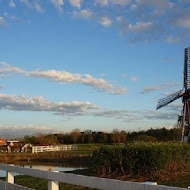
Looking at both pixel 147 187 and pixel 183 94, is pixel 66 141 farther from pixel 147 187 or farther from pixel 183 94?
pixel 147 187

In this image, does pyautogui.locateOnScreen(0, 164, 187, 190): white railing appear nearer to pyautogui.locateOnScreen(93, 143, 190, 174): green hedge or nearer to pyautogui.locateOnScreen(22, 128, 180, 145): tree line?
pyautogui.locateOnScreen(93, 143, 190, 174): green hedge

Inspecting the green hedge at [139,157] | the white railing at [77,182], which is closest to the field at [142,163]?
the green hedge at [139,157]

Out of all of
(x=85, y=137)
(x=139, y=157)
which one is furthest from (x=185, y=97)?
(x=85, y=137)

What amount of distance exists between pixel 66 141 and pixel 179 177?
8941 centimetres

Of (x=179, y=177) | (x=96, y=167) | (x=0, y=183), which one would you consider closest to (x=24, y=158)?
(x=96, y=167)

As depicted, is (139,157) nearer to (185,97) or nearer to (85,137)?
(185,97)

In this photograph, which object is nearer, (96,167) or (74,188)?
(74,188)

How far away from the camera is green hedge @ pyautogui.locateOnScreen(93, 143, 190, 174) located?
1681 centimetres

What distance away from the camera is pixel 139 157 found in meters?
17.3

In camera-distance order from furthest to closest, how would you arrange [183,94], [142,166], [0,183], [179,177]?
[183,94] → [142,166] → [179,177] → [0,183]

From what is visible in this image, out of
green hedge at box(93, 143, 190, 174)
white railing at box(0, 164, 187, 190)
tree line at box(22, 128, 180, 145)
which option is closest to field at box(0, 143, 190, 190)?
green hedge at box(93, 143, 190, 174)

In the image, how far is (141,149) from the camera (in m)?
17.2

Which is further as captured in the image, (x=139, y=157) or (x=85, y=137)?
(x=85, y=137)

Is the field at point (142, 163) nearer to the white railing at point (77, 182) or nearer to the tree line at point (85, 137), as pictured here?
the white railing at point (77, 182)
